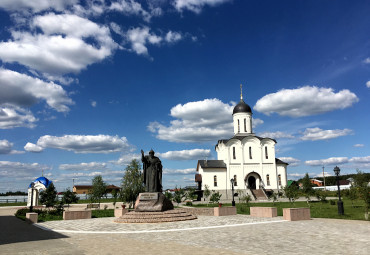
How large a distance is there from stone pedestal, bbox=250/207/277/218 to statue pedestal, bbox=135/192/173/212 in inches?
231

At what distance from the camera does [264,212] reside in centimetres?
1756

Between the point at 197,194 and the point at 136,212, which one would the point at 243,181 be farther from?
the point at 136,212

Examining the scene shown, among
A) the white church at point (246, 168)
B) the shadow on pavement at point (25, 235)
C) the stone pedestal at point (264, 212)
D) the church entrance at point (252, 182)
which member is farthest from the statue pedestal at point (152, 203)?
the church entrance at point (252, 182)

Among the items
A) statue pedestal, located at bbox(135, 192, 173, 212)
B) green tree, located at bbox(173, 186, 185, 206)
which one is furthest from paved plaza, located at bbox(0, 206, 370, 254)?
green tree, located at bbox(173, 186, 185, 206)

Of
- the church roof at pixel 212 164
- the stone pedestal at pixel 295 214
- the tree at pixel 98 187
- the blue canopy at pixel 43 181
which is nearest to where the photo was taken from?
the stone pedestal at pixel 295 214

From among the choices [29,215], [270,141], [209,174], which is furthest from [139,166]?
[270,141]

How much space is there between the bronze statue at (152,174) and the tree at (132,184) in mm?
11674

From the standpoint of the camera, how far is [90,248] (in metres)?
8.28

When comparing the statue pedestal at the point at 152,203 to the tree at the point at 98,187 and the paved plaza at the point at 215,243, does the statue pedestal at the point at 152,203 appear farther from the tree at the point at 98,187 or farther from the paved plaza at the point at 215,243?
the tree at the point at 98,187

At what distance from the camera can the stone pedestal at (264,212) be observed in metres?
16.9

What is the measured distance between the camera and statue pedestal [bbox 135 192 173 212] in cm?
1581

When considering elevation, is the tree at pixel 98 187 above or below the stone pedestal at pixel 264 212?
above

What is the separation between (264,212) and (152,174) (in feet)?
24.1

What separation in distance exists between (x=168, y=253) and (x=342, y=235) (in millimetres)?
6606
